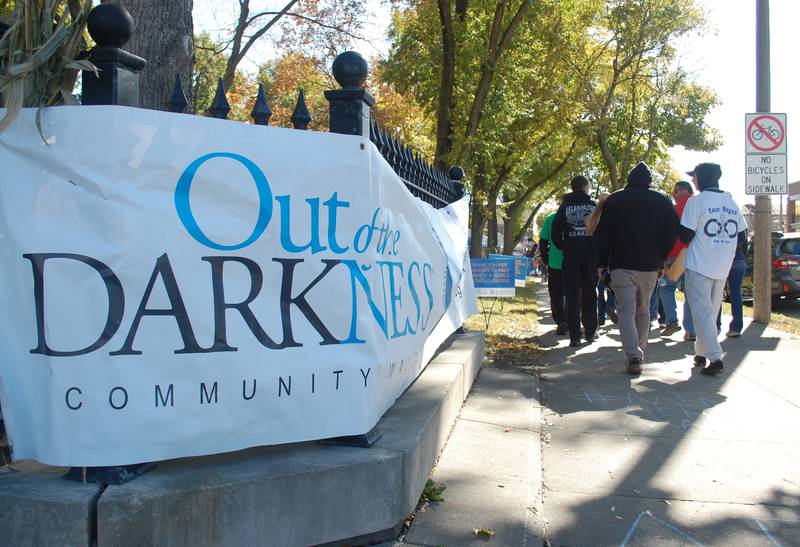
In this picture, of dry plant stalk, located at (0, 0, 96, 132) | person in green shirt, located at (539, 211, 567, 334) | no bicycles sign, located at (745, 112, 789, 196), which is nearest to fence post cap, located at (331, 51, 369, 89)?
dry plant stalk, located at (0, 0, 96, 132)

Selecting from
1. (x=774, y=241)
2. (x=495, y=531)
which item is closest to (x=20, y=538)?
(x=495, y=531)

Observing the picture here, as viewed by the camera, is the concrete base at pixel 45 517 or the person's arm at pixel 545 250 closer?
the concrete base at pixel 45 517

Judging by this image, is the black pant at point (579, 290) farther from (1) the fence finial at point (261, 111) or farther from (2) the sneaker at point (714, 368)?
(1) the fence finial at point (261, 111)

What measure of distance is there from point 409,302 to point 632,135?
77.2 ft

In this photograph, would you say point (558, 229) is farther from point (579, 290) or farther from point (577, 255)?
point (579, 290)

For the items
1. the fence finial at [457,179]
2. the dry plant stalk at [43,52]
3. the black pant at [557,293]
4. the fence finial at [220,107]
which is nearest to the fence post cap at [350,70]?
the fence finial at [220,107]

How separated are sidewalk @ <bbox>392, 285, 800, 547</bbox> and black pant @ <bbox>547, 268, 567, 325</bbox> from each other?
7.69ft

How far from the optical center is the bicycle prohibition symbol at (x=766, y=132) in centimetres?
1094

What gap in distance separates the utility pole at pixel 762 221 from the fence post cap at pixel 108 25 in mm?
10285

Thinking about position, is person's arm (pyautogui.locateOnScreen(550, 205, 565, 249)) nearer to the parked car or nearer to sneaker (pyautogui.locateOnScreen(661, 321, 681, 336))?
sneaker (pyautogui.locateOnScreen(661, 321, 681, 336))

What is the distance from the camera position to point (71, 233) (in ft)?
8.56

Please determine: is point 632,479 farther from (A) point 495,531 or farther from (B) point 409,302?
(B) point 409,302

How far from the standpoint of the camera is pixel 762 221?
11.1 meters

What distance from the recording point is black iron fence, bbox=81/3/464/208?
2699 millimetres
